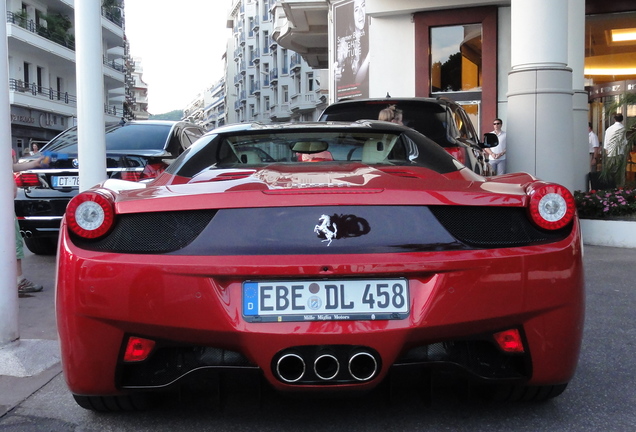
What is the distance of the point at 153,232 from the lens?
267 centimetres

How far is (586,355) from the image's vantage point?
405cm

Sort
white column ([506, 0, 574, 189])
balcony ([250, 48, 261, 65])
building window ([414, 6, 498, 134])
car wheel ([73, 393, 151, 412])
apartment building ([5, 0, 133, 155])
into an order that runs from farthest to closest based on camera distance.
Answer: balcony ([250, 48, 261, 65]) < apartment building ([5, 0, 133, 155]) < building window ([414, 6, 498, 134]) < white column ([506, 0, 574, 189]) < car wheel ([73, 393, 151, 412])

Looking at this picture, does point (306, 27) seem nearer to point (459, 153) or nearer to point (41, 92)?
point (41, 92)

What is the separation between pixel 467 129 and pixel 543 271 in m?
6.99

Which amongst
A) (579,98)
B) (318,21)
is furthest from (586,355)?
(318,21)

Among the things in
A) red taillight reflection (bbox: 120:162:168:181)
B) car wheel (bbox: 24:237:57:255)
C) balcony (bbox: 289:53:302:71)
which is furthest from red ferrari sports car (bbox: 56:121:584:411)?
balcony (bbox: 289:53:302:71)

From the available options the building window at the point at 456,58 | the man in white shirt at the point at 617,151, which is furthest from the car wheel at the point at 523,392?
the building window at the point at 456,58

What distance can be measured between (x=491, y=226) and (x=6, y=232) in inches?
108

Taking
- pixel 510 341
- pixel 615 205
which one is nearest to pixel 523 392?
pixel 510 341

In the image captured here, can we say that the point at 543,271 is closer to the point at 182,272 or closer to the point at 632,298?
the point at 182,272

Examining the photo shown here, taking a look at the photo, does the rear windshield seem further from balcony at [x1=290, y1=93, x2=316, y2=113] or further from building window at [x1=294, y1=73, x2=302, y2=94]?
building window at [x1=294, y1=73, x2=302, y2=94]

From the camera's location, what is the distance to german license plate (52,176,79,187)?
8242 mm

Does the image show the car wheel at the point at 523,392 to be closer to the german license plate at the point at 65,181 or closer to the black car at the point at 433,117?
the black car at the point at 433,117

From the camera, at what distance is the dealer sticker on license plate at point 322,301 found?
253 cm
